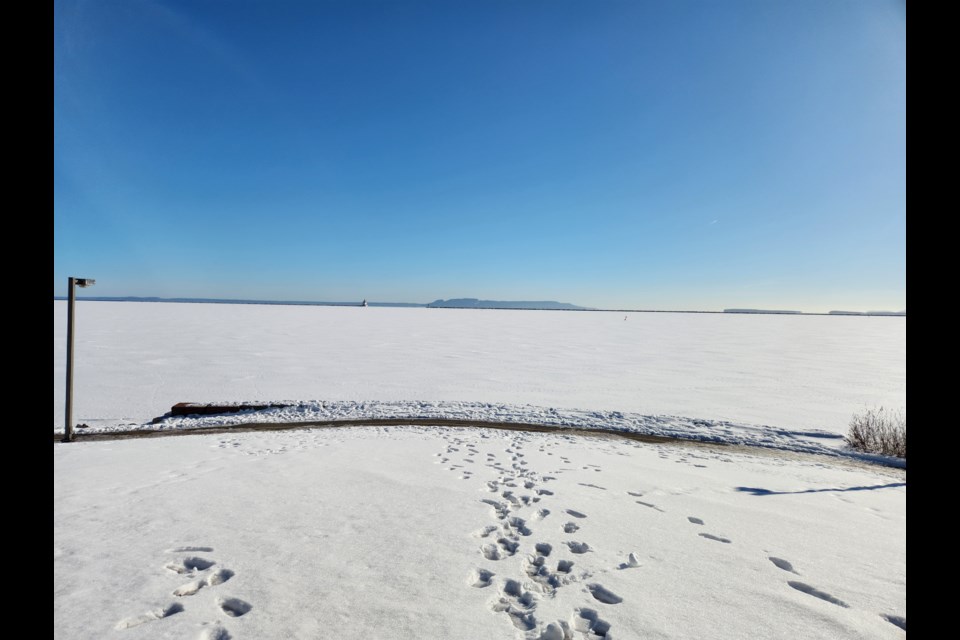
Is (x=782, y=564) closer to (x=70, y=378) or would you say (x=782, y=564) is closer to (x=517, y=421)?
(x=517, y=421)

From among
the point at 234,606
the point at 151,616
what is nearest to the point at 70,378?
the point at 151,616

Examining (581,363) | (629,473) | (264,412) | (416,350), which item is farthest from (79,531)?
(416,350)

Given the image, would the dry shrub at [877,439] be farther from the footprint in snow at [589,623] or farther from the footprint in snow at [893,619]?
the footprint in snow at [589,623]

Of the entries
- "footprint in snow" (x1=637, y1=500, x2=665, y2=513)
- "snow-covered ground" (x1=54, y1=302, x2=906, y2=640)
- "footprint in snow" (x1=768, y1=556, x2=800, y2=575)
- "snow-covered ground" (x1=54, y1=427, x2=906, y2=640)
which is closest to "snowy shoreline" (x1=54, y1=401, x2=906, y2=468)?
"snow-covered ground" (x1=54, y1=302, x2=906, y2=640)

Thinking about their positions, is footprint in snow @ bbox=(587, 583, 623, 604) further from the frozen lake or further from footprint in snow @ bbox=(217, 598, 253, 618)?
the frozen lake

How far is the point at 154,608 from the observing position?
292cm

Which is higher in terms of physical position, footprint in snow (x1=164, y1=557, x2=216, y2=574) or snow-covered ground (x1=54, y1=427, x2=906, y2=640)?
footprint in snow (x1=164, y1=557, x2=216, y2=574)

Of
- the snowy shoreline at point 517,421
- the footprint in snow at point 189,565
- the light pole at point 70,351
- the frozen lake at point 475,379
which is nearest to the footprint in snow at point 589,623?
the footprint in snow at point 189,565

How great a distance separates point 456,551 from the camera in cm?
376

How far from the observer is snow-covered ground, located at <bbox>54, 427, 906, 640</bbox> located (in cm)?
294
